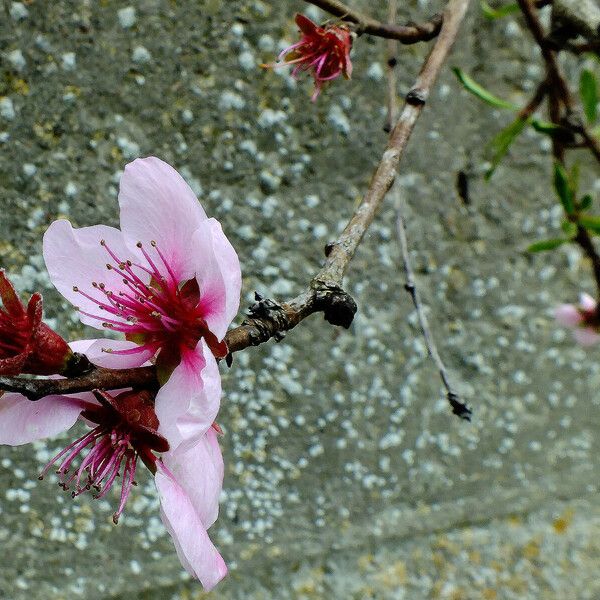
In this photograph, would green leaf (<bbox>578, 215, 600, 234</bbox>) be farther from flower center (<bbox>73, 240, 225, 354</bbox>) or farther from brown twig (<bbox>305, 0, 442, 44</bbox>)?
flower center (<bbox>73, 240, 225, 354</bbox>)

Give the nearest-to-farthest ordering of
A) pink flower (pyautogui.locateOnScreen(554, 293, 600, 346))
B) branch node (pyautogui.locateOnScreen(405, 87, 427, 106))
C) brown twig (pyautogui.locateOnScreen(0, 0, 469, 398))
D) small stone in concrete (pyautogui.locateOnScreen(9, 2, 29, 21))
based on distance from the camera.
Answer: brown twig (pyautogui.locateOnScreen(0, 0, 469, 398)) → branch node (pyautogui.locateOnScreen(405, 87, 427, 106)) → small stone in concrete (pyautogui.locateOnScreen(9, 2, 29, 21)) → pink flower (pyautogui.locateOnScreen(554, 293, 600, 346))

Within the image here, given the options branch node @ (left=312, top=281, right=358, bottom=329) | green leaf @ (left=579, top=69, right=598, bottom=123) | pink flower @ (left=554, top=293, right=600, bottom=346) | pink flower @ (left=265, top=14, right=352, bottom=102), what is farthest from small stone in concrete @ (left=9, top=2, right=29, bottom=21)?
pink flower @ (left=554, top=293, right=600, bottom=346)

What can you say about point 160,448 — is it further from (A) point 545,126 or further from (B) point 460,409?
(A) point 545,126

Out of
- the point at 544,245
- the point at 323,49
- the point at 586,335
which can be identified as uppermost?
the point at 323,49

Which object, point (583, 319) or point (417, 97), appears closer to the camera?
point (417, 97)

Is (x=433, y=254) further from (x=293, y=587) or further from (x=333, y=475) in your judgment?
(x=293, y=587)

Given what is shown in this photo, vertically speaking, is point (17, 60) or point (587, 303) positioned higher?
point (17, 60)

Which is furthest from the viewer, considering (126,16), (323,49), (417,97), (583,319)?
(583,319)

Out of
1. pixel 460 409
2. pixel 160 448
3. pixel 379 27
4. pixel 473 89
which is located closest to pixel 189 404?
pixel 160 448
